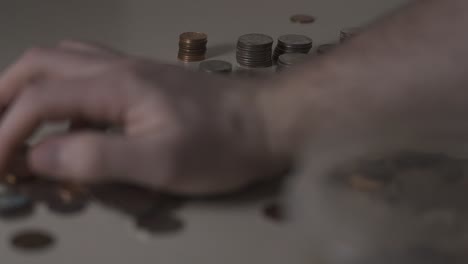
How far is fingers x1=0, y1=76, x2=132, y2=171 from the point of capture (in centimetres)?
71

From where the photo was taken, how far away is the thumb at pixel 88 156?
68 cm

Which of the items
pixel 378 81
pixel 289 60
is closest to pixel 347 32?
pixel 289 60

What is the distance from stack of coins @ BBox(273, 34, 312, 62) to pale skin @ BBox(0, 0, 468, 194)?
257mm

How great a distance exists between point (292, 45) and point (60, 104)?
0.48 metres

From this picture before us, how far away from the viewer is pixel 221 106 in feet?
2.37

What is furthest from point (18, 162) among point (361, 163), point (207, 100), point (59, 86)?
point (361, 163)

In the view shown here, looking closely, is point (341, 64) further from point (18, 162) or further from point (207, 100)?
point (18, 162)

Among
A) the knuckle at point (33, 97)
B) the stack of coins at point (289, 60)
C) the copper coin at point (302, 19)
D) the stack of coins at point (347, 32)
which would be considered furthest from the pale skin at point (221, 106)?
the copper coin at point (302, 19)

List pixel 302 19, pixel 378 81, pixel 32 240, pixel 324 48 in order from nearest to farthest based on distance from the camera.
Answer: pixel 32 240 → pixel 378 81 → pixel 324 48 → pixel 302 19

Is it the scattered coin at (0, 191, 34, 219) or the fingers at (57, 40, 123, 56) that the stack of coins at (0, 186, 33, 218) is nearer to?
the scattered coin at (0, 191, 34, 219)

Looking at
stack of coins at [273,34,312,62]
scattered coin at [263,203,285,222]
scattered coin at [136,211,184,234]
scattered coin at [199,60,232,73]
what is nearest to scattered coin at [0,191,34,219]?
scattered coin at [136,211,184,234]

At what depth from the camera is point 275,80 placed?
2.57 feet

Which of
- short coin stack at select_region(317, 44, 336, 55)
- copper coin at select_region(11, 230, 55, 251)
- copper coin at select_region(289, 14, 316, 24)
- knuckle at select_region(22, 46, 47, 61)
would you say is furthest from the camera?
copper coin at select_region(289, 14, 316, 24)

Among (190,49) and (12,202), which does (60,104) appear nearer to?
(12,202)
